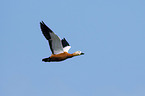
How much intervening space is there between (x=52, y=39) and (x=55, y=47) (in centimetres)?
124

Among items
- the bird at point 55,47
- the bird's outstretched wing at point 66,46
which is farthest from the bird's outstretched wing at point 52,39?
the bird's outstretched wing at point 66,46

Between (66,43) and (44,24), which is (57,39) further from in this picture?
(66,43)

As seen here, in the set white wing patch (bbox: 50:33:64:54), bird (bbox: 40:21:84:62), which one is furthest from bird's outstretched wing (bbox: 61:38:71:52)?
white wing patch (bbox: 50:33:64:54)

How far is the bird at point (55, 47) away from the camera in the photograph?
1799 inches

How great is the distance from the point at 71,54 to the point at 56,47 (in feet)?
7.02

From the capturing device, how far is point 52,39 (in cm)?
4616

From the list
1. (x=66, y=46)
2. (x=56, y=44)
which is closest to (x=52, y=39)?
(x=56, y=44)

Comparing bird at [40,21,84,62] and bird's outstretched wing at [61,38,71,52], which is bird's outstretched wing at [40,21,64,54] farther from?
bird's outstretched wing at [61,38,71,52]

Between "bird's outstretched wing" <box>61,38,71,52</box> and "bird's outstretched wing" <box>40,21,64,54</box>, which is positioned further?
"bird's outstretched wing" <box>61,38,71,52</box>

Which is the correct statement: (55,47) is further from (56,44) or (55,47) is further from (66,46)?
(66,46)

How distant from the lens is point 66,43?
51.3 meters

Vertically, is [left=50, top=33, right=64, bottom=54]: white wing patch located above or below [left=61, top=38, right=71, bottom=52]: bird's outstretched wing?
below

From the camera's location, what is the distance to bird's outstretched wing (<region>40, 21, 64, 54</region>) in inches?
1795

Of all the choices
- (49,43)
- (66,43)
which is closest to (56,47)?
(49,43)
